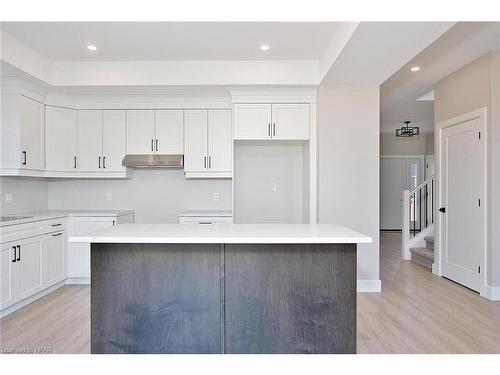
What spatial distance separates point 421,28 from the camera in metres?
2.46

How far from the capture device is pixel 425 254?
5156mm

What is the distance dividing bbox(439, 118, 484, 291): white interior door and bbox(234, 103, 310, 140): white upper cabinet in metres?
1.95

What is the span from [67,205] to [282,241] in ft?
12.5

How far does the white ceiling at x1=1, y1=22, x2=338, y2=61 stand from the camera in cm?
299

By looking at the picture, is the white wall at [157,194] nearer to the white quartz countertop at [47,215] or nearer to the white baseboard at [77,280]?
the white quartz countertop at [47,215]

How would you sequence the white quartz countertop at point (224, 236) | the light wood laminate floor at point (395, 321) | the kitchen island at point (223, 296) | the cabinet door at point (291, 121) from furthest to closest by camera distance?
the cabinet door at point (291, 121) < the light wood laminate floor at point (395, 321) < the kitchen island at point (223, 296) < the white quartz countertop at point (224, 236)

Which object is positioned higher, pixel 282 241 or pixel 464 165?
pixel 464 165

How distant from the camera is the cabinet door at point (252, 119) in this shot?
402 centimetres

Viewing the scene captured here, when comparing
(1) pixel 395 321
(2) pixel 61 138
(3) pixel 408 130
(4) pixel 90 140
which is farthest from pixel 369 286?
(3) pixel 408 130

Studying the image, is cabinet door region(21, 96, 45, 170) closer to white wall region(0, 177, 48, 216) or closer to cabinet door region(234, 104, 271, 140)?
white wall region(0, 177, 48, 216)

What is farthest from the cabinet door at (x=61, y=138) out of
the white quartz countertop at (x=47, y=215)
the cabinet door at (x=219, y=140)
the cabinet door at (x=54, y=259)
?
the cabinet door at (x=219, y=140)

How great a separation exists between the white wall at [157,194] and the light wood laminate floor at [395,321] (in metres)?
1.22

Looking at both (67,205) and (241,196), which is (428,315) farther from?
(67,205)
